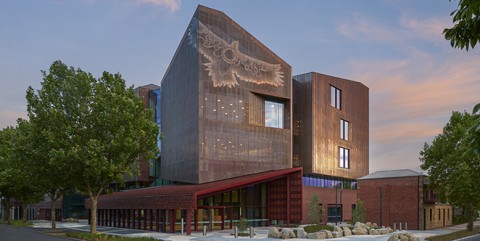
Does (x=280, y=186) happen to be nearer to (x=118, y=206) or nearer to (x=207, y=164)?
(x=207, y=164)

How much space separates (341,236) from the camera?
46.2 meters

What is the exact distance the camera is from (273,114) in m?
68.5

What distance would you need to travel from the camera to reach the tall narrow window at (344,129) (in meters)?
86.0

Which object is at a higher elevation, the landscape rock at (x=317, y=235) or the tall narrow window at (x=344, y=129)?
the tall narrow window at (x=344, y=129)

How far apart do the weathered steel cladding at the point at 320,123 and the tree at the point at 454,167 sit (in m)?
21.2

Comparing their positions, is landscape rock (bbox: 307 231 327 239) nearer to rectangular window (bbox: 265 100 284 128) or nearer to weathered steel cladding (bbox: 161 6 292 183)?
weathered steel cladding (bbox: 161 6 292 183)

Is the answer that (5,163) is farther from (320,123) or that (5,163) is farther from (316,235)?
(320,123)

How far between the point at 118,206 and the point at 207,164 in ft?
46.7

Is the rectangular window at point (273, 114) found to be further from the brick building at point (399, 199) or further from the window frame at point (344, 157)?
the window frame at point (344, 157)

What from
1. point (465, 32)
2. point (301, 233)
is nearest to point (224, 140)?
point (301, 233)

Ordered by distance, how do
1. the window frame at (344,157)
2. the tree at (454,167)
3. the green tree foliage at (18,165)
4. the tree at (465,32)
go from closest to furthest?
the tree at (465,32), the green tree foliage at (18,165), the tree at (454,167), the window frame at (344,157)

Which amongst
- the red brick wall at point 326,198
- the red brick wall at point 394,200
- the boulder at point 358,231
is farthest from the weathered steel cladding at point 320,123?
the boulder at point 358,231

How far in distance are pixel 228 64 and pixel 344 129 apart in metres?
33.2

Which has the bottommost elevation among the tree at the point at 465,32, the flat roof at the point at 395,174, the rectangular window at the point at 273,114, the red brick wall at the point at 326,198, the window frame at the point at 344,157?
the red brick wall at the point at 326,198
